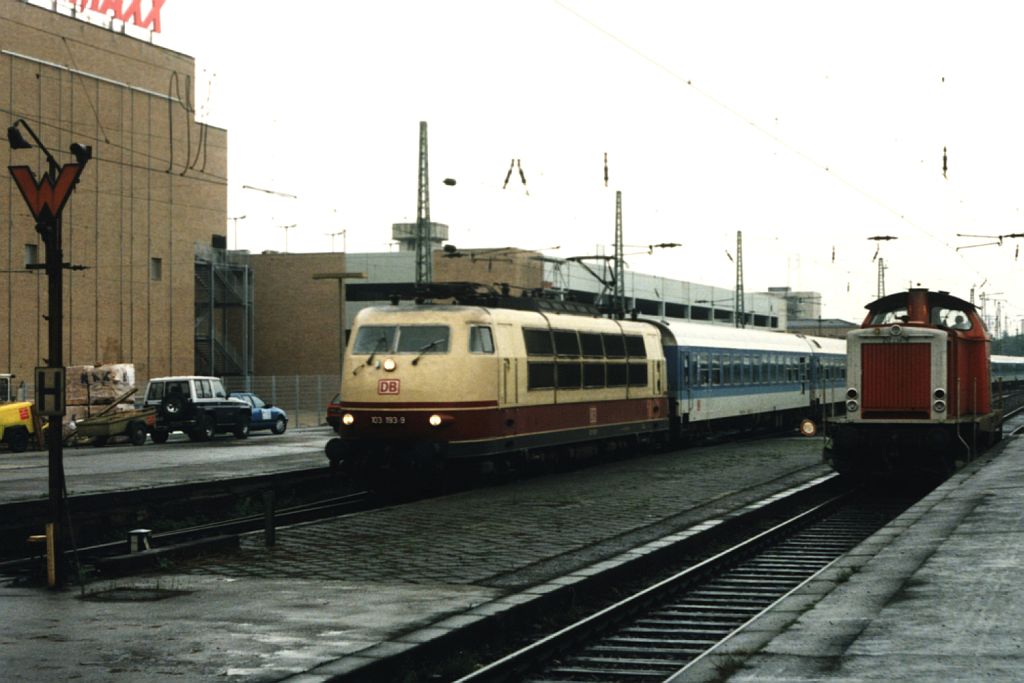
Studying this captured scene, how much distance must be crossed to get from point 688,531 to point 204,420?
26.7 m

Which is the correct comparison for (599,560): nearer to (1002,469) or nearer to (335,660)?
(335,660)

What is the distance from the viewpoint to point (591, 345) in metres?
25.9

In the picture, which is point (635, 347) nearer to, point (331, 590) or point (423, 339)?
point (423, 339)

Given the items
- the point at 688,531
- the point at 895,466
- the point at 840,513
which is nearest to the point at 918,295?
the point at 895,466

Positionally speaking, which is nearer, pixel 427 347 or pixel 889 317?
pixel 427 347

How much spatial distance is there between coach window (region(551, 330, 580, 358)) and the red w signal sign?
→ 12608mm

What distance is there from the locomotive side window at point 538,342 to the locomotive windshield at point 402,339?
1970 mm

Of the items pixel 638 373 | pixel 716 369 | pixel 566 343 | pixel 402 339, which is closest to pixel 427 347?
pixel 402 339

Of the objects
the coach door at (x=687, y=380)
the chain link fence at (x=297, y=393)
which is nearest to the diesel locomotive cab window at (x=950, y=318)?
the coach door at (x=687, y=380)

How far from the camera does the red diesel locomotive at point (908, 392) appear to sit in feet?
71.4

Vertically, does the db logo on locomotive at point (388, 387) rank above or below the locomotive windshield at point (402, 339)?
below

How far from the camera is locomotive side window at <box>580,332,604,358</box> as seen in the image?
25.4 meters

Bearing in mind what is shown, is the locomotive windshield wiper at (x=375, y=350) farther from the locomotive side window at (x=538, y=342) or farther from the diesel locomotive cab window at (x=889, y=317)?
the diesel locomotive cab window at (x=889, y=317)

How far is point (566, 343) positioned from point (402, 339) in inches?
164
